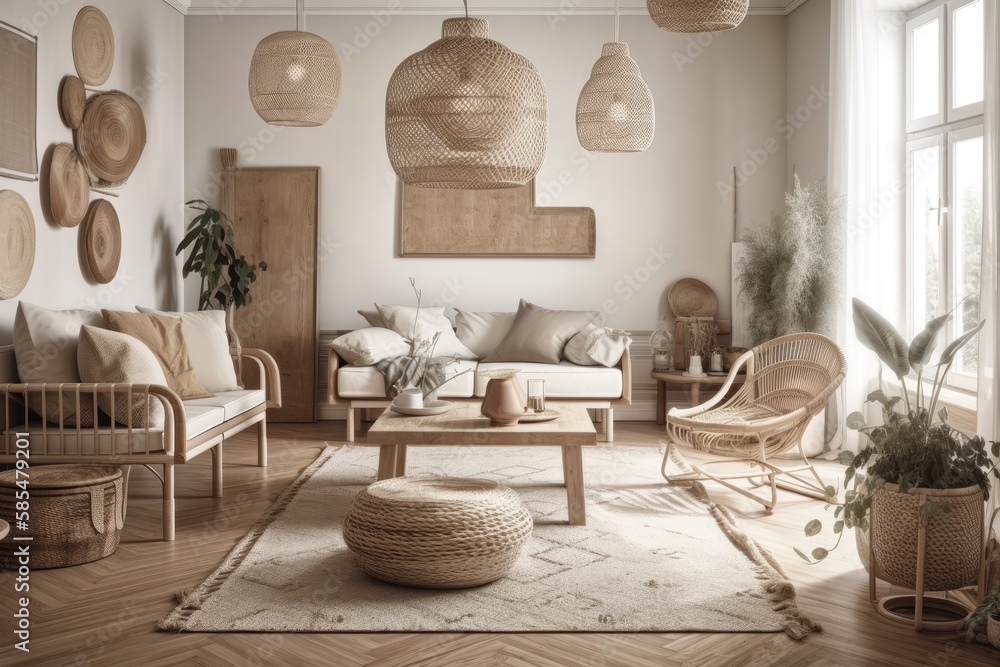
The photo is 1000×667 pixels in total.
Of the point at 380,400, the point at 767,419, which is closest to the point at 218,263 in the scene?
the point at 380,400

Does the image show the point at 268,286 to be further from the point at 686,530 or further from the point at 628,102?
the point at 686,530

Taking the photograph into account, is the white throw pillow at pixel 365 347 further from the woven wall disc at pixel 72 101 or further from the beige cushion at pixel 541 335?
the woven wall disc at pixel 72 101

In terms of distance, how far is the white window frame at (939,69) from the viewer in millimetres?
4969

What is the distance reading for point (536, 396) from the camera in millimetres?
4445

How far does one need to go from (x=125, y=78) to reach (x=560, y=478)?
3.93m

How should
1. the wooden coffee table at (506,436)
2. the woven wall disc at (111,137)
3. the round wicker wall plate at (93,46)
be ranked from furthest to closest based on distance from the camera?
the woven wall disc at (111,137) → the round wicker wall plate at (93,46) → the wooden coffee table at (506,436)

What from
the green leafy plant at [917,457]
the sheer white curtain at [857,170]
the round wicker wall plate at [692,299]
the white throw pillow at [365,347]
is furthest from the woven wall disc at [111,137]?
the sheer white curtain at [857,170]

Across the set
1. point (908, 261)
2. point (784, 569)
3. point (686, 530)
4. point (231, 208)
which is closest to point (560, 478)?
point (686, 530)

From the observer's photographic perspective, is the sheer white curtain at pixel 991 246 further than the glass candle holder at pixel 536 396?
No

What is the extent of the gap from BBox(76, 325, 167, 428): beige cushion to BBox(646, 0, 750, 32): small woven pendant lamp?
2.67 meters

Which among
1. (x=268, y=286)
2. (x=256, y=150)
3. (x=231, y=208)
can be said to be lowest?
(x=268, y=286)

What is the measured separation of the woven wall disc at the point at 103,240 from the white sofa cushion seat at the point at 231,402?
120cm

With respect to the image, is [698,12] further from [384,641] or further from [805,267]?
[805,267]

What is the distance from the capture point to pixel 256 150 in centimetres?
705
